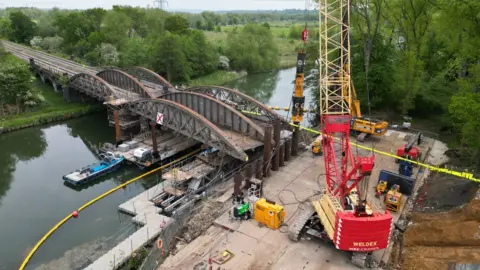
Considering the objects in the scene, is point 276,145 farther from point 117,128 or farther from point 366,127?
point 117,128

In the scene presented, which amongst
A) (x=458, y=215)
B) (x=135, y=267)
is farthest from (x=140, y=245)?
(x=458, y=215)

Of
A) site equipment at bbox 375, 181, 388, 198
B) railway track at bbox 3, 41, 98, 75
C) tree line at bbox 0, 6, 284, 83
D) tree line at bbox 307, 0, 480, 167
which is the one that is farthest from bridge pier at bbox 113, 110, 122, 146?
tree line at bbox 0, 6, 284, 83

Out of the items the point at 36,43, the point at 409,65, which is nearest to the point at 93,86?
the point at 409,65

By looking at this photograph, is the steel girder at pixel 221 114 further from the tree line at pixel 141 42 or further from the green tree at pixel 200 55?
the green tree at pixel 200 55

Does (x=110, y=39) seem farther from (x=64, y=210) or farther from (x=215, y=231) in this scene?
(x=215, y=231)

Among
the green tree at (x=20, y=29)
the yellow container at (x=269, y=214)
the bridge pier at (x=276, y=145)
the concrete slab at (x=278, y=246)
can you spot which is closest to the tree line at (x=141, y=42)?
the green tree at (x=20, y=29)
